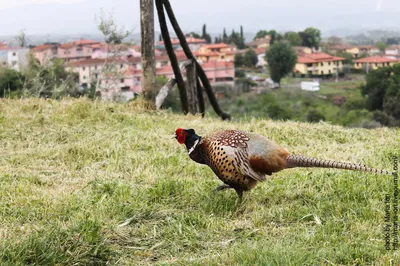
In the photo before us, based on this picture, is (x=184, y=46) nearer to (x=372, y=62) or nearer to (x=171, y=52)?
(x=171, y=52)

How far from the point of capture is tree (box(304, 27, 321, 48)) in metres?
65.8

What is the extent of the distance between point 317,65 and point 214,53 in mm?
9792

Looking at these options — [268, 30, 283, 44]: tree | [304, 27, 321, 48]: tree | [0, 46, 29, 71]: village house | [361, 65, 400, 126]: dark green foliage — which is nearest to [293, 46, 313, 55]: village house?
[304, 27, 321, 48]: tree

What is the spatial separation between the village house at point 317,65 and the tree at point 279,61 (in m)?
1.28

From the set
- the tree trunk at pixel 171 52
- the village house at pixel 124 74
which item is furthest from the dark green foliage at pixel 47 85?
the tree trunk at pixel 171 52

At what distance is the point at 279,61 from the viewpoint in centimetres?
4869

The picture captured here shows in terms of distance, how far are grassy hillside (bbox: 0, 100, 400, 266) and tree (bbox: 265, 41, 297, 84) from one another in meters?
42.8

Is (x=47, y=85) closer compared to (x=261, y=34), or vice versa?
(x=47, y=85)

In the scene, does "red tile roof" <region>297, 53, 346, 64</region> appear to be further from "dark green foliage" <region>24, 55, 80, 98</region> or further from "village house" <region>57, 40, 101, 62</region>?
"dark green foliage" <region>24, 55, 80, 98</region>

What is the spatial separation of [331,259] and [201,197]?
1.26 metres

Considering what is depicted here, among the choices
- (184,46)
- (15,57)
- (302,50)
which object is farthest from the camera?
(302,50)

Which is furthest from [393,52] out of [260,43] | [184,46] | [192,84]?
[184,46]

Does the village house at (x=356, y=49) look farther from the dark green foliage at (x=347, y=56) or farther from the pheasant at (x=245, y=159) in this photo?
the pheasant at (x=245, y=159)

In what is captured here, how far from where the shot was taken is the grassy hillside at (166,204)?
8.91 feet
